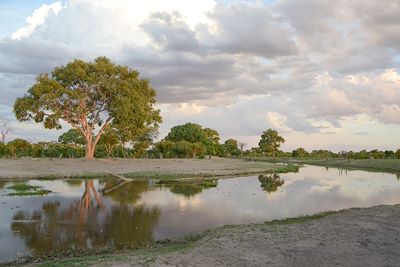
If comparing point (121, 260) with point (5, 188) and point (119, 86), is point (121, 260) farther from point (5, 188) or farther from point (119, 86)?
point (119, 86)

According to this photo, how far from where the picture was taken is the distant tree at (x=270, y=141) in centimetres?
14662

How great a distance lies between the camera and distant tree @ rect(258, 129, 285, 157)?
147 metres

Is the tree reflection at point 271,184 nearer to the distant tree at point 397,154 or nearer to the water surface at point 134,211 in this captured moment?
the water surface at point 134,211

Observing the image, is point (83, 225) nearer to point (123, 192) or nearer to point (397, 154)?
point (123, 192)

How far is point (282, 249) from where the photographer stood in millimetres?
12000

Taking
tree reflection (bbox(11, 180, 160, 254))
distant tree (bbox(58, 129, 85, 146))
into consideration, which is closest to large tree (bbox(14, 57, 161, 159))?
tree reflection (bbox(11, 180, 160, 254))

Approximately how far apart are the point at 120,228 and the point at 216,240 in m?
5.49

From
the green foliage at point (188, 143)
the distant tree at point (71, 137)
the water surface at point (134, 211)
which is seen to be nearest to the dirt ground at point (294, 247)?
the water surface at point (134, 211)

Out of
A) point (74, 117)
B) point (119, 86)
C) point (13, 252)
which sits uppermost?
point (119, 86)

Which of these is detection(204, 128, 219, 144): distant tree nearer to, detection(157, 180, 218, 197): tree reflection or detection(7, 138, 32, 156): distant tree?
detection(7, 138, 32, 156): distant tree

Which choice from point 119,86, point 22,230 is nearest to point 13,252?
point 22,230

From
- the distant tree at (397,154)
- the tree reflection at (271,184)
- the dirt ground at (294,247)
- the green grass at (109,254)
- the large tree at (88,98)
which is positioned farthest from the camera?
the distant tree at (397,154)

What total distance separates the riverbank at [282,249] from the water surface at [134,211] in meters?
2.65

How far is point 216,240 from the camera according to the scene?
13.4m
